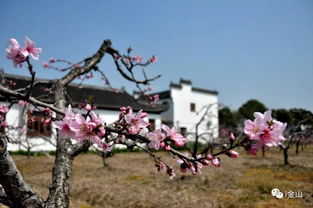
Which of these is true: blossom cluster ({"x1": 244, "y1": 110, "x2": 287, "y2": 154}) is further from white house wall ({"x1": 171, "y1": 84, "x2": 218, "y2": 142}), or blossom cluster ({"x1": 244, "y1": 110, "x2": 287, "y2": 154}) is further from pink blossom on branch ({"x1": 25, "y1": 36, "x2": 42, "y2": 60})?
Answer: white house wall ({"x1": 171, "y1": 84, "x2": 218, "y2": 142})

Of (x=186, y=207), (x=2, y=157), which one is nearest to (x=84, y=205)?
(x=186, y=207)

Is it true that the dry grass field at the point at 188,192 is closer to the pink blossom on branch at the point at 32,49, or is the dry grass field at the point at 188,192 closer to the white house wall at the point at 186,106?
the pink blossom on branch at the point at 32,49

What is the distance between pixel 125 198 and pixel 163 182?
1.53 metres

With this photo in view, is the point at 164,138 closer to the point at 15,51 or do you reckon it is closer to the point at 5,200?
the point at 15,51

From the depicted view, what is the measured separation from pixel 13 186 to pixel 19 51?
2.84 ft

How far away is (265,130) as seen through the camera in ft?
4.21

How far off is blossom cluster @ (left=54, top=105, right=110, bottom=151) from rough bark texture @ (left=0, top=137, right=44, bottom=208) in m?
0.53

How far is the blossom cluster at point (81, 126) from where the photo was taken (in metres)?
1.28

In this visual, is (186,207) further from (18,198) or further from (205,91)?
(205,91)

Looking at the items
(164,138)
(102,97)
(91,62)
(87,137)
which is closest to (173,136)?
(164,138)

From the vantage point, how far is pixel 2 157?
1577 mm

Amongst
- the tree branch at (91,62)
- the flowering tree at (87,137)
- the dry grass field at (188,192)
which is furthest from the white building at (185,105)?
the flowering tree at (87,137)

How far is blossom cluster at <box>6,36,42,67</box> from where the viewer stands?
1.65 metres

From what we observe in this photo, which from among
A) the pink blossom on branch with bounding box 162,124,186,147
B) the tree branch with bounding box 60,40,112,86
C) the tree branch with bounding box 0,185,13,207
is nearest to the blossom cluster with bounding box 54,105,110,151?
the pink blossom on branch with bounding box 162,124,186,147
